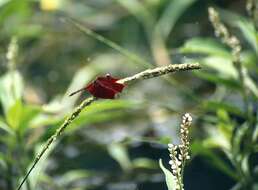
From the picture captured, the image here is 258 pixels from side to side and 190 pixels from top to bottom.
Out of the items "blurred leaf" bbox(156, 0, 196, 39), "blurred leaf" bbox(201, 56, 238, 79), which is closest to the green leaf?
"blurred leaf" bbox(201, 56, 238, 79)

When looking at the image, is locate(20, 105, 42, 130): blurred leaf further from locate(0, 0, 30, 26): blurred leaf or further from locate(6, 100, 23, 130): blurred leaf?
locate(0, 0, 30, 26): blurred leaf

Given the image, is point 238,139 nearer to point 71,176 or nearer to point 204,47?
point 204,47

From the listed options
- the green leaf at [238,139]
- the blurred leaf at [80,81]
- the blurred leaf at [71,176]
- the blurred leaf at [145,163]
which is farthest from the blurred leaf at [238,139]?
the blurred leaf at [80,81]

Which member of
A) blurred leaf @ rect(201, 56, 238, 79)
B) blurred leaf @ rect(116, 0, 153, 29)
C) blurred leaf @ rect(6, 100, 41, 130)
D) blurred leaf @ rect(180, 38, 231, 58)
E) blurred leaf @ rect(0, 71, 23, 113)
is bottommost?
blurred leaf @ rect(116, 0, 153, 29)

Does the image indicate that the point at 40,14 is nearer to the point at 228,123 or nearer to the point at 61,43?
the point at 61,43

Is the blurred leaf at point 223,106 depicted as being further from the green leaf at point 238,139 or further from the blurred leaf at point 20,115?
the blurred leaf at point 20,115

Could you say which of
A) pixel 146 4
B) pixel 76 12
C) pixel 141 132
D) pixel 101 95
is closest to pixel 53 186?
pixel 141 132
